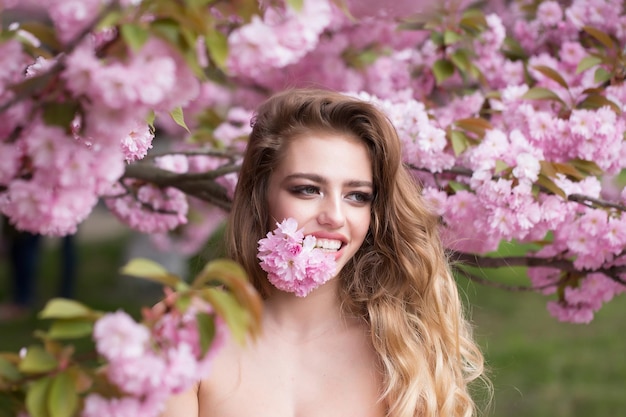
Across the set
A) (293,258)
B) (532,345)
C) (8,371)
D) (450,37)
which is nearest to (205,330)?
(8,371)

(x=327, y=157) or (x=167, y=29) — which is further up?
(x=167, y=29)

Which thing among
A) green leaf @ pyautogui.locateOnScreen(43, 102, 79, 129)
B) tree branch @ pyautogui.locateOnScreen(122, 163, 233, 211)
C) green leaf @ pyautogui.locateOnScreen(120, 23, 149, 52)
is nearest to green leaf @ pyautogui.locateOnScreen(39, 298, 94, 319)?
green leaf @ pyautogui.locateOnScreen(43, 102, 79, 129)

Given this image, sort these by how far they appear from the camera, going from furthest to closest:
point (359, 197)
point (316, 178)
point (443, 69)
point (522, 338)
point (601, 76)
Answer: point (522, 338)
point (443, 69)
point (601, 76)
point (359, 197)
point (316, 178)

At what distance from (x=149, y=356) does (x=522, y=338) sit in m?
6.16

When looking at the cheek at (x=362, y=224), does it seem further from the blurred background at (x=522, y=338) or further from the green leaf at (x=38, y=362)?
the blurred background at (x=522, y=338)

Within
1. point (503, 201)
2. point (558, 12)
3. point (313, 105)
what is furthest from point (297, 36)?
point (558, 12)

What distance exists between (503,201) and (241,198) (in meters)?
0.76

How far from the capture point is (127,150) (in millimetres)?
2045

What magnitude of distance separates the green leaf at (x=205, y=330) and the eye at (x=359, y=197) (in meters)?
1.01

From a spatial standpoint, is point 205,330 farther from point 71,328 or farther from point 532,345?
point 532,345

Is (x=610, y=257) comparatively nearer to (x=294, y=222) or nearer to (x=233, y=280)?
(x=294, y=222)

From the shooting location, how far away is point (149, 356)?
138 centimetres

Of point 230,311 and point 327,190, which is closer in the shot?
point 230,311

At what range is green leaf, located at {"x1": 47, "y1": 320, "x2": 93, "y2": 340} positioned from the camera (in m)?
A: 1.42
